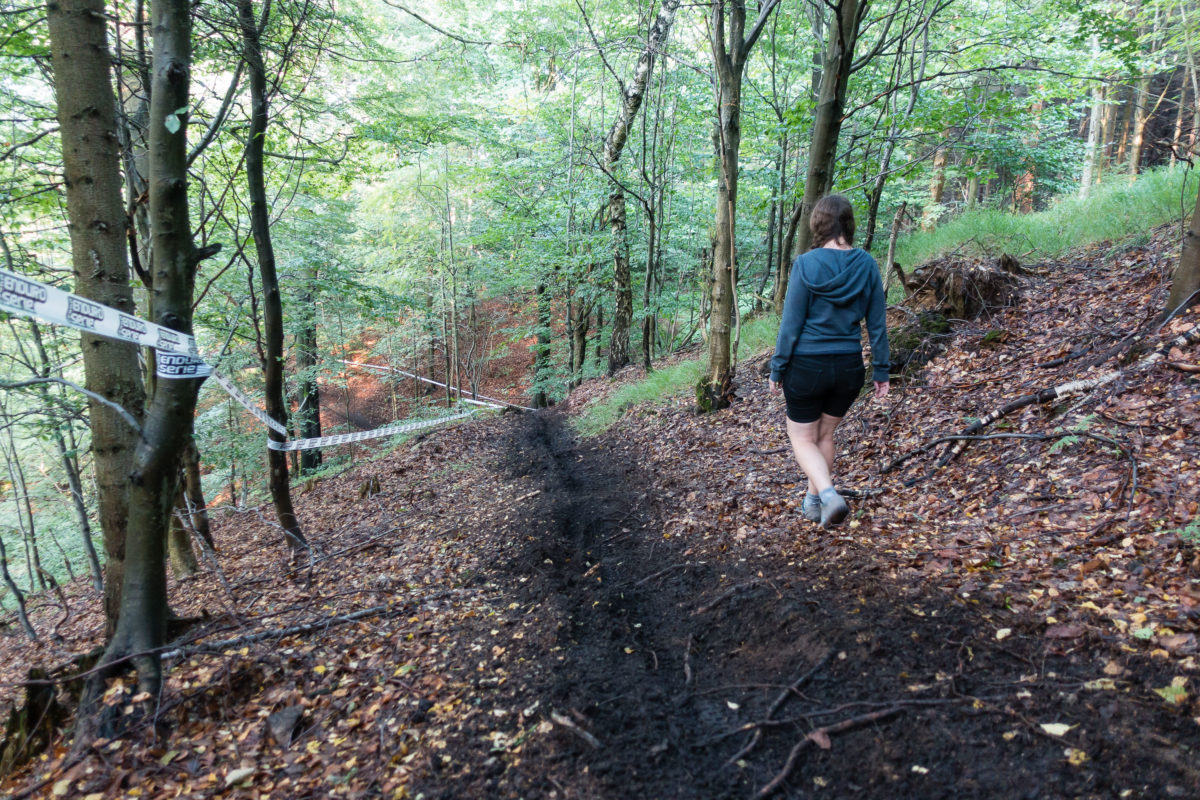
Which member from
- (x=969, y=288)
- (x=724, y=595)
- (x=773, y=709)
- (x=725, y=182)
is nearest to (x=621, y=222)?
(x=725, y=182)

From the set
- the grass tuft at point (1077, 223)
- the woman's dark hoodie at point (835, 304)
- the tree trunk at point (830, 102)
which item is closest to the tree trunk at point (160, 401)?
the woman's dark hoodie at point (835, 304)

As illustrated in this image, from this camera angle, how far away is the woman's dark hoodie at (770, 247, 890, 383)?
3287 millimetres

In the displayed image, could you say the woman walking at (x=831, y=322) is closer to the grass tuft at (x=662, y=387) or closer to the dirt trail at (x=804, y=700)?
the dirt trail at (x=804, y=700)

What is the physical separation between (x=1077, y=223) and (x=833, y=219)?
257 inches

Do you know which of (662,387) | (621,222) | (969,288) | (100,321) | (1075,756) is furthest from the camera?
(621,222)

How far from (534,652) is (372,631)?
3.88 feet

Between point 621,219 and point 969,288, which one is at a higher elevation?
point 621,219

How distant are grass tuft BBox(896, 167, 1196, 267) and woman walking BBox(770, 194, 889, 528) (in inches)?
209

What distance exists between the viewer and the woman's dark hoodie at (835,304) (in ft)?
10.8

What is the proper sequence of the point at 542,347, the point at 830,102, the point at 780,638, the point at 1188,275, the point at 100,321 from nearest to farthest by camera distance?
the point at 100,321
the point at 780,638
the point at 1188,275
the point at 830,102
the point at 542,347

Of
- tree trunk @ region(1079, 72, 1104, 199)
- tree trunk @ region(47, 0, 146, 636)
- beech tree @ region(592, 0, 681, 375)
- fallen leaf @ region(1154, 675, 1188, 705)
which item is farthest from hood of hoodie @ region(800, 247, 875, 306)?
tree trunk @ region(1079, 72, 1104, 199)

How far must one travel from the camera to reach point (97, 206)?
9.98ft

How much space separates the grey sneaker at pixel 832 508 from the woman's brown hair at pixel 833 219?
1534mm

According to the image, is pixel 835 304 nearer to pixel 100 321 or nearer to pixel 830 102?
pixel 830 102
